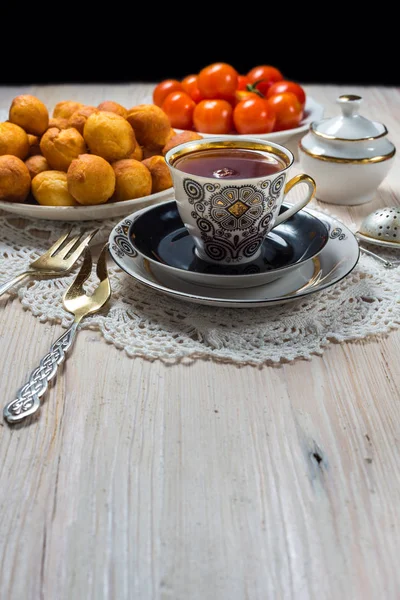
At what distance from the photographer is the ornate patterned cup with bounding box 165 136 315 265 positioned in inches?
34.9

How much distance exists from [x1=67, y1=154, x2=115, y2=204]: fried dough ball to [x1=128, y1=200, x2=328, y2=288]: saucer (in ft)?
0.32

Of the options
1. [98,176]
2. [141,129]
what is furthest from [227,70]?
[98,176]

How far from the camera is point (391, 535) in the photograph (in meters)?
0.59

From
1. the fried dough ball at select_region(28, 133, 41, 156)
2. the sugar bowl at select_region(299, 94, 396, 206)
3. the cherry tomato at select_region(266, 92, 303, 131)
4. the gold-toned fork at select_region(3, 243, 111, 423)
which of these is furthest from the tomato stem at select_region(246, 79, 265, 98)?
the gold-toned fork at select_region(3, 243, 111, 423)

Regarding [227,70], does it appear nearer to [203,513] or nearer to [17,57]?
[203,513]

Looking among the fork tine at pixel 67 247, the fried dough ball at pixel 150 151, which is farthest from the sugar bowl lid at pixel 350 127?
the fork tine at pixel 67 247

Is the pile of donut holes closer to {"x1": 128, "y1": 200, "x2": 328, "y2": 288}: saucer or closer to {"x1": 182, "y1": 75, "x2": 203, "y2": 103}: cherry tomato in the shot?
{"x1": 128, "y1": 200, "x2": 328, "y2": 288}: saucer

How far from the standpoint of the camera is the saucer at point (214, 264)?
882 mm

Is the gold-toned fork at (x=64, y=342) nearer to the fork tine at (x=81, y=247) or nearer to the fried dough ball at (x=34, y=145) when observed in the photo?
the fork tine at (x=81, y=247)

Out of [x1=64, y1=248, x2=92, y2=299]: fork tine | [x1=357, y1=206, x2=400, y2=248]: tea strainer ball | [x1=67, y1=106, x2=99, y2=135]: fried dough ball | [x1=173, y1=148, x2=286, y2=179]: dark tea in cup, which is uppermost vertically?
[x1=173, y1=148, x2=286, y2=179]: dark tea in cup

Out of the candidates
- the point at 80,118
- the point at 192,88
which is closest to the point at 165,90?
the point at 192,88

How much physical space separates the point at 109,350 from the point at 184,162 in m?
0.30

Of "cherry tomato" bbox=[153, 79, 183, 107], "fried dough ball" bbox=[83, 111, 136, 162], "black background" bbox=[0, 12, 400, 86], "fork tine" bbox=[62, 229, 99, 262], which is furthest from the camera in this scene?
"black background" bbox=[0, 12, 400, 86]

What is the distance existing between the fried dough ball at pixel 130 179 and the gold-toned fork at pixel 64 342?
20 cm
